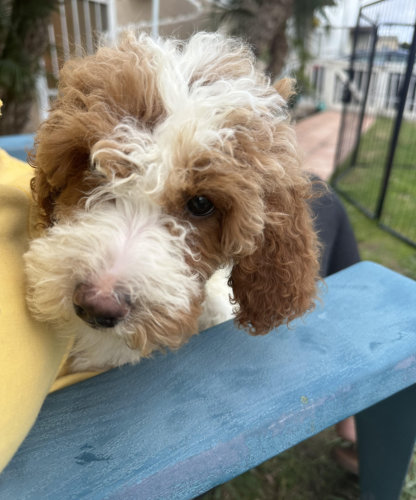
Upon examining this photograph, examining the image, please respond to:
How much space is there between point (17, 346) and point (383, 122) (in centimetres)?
737

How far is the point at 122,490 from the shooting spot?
3.63 feet

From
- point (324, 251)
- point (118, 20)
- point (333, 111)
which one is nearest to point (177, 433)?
point (324, 251)

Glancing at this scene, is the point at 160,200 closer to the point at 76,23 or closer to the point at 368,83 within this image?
the point at 368,83

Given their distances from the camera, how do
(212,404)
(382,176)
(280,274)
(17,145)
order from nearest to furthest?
(212,404) < (280,274) < (17,145) < (382,176)

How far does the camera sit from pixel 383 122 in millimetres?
Answer: 7340

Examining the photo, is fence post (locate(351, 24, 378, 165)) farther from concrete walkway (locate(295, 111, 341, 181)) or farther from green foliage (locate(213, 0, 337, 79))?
green foliage (locate(213, 0, 337, 79))

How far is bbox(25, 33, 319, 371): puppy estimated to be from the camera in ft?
4.36

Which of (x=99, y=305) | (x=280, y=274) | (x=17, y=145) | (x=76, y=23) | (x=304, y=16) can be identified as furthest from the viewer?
(x=304, y=16)

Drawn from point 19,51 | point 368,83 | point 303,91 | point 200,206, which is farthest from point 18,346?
point 368,83

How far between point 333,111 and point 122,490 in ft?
55.2

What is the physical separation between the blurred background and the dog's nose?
112cm

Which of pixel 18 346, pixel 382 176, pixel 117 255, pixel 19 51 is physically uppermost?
pixel 19 51

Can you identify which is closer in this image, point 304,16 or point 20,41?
point 20,41

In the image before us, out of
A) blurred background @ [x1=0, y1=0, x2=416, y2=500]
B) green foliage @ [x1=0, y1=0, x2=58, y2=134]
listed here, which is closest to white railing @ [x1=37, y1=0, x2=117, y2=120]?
blurred background @ [x1=0, y1=0, x2=416, y2=500]
